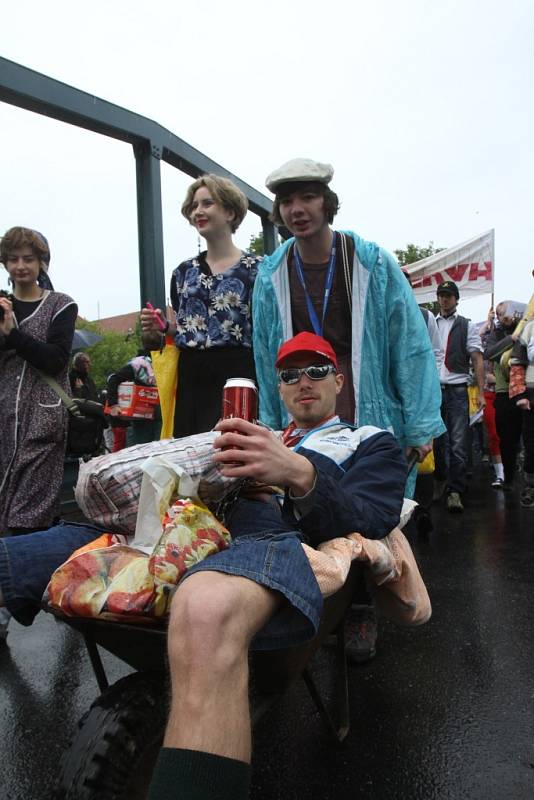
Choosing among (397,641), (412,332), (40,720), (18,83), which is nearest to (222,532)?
(40,720)

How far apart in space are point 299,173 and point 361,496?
163cm

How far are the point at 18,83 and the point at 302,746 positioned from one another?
4557 millimetres

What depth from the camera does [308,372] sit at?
239 cm

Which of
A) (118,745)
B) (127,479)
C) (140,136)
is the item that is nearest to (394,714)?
(118,745)

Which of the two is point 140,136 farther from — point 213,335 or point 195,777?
point 195,777

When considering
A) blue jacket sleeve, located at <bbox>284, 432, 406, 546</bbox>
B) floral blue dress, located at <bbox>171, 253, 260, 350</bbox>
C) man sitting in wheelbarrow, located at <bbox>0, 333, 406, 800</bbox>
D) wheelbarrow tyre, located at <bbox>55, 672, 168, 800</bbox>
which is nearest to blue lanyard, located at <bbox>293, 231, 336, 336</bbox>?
floral blue dress, located at <bbox>171, 253, 260, 350</bbox>

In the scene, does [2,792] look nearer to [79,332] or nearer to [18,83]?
[18,83]

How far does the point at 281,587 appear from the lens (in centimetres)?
148

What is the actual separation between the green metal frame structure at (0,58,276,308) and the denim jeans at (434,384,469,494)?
2.91 m

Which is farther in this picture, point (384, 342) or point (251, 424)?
point (384, 342)

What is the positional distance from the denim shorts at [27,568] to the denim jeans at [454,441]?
5.62 meters

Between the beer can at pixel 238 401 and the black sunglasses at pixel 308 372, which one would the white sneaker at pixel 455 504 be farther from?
the beer can at pixel 238 401

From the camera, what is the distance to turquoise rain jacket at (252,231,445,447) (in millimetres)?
3158

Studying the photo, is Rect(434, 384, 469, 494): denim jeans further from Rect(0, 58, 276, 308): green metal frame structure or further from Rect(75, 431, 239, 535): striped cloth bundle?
Rect(75, 431, 239, 535): striped cloth bundle
